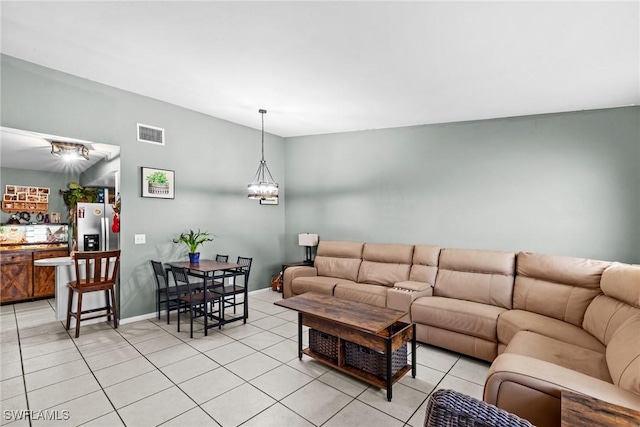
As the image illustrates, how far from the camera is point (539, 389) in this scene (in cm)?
159

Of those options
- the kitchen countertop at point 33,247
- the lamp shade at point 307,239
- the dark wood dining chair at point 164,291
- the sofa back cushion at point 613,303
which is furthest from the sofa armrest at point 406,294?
the kitchen countertop at point 33,247

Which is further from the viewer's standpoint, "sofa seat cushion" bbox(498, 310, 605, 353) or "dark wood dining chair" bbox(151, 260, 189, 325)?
"dark wood dining chair" bbox(151, 260, 189, 325)

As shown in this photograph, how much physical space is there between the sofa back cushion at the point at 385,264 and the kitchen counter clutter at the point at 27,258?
194 inches

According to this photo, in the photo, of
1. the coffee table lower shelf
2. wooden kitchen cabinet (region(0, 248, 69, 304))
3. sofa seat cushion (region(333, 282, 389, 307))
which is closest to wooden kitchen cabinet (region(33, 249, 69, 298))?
wooden kitchen cabinet (region(0, 248, 69, 304))

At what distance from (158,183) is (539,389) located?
455 cm

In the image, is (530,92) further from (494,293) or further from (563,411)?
(563,411)

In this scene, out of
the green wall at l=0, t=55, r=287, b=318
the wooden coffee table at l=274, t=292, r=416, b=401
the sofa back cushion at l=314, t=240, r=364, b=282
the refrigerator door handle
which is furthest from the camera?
the sofa back cushion at l=314, t=240, r=364, b=282

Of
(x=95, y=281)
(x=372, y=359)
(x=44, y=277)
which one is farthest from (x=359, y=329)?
(x=44, y=277)

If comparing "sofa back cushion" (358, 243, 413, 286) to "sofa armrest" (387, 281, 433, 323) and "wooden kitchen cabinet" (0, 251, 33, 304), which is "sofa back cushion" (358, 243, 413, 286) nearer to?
"sofa armrest" (387, 281, 433, 323)

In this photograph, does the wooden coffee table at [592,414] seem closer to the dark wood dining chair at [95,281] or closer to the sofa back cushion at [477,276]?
the sofa back cushion at [477,276]

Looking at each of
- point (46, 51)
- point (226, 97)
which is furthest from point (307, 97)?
point (46, 51)

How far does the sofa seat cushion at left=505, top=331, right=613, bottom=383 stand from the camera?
1.95 m

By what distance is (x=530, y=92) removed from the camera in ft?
10.7

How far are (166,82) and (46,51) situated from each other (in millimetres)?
1062
